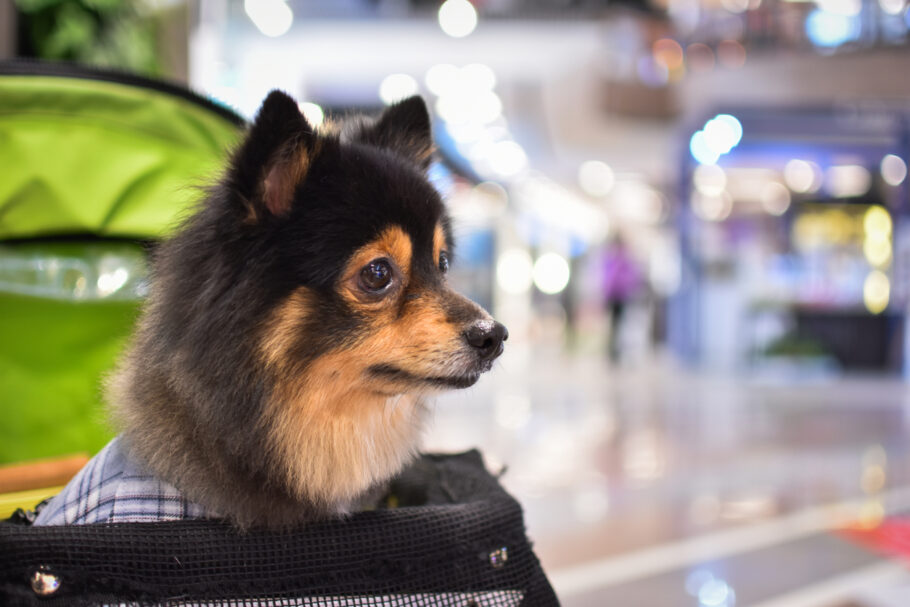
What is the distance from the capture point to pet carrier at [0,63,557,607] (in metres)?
0.98

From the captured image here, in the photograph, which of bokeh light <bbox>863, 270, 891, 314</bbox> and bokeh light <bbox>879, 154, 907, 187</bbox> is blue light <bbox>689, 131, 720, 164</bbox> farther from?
bokeh light <bbox>863, 270, 891, 314</bbox>

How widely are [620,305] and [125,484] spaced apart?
1012 centimetres

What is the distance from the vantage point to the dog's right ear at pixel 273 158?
3.57 feet

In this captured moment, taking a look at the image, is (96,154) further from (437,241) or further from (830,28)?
(830,28)

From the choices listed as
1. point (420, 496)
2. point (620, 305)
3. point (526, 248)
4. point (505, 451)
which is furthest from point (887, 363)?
point (526, 248)

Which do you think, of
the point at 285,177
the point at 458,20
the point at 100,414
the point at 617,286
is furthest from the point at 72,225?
the point at 617,286

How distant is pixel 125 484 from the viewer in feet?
3.53

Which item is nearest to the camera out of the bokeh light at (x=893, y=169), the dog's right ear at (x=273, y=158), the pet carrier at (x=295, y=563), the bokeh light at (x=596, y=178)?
the pet carrier at (x=295, y=563)

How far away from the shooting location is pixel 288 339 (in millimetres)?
1132

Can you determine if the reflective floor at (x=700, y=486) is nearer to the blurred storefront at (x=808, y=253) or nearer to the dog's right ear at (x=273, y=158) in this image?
the dog's right ear at (x=273, y=158)

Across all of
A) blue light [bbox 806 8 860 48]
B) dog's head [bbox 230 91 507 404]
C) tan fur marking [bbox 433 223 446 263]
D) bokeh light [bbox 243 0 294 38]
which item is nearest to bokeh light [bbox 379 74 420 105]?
bokeh light [bbox 243 0 294 38]

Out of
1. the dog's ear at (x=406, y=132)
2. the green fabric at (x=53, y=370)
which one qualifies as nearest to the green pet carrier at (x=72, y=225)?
the green fabric at (x=53, y=370)

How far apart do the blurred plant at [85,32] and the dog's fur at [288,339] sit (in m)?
1.41

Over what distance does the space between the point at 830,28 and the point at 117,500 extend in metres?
11.4
